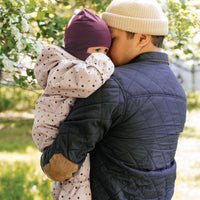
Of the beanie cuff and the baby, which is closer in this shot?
the baby

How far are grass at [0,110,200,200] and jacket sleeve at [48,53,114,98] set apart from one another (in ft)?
8.65

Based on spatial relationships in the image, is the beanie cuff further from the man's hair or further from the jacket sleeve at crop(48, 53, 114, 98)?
the jacket sleeve at crop(48, 53, 114, 98)

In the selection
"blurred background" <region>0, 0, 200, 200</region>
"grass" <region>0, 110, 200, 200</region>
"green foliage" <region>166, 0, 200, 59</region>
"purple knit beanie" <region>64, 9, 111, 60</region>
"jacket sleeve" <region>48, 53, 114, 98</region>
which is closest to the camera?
"jacket sleeve" <region>48, 53, 114, 98</region>

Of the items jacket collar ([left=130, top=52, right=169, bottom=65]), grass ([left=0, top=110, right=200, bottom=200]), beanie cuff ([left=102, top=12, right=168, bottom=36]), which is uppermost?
beanie cuff ([left=102, top=12, right=168, bottom=36])

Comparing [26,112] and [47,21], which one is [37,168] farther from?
[26,112]

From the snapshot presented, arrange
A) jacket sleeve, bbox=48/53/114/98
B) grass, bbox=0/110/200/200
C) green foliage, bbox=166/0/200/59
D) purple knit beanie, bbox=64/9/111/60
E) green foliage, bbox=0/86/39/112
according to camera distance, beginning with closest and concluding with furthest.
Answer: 1. jacket sleeve, bbox=48/53/114/98
2. purple knit beanie, bbox=64/9/111/60
3. green foliage, bbox=166/0/200/59
4. grass, bbox=0/110/200/200
5. green foliage, bbox=0/86/39/112

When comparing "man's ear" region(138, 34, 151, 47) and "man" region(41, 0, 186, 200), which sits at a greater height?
"man's ear" region(138, 34, 151, 47)

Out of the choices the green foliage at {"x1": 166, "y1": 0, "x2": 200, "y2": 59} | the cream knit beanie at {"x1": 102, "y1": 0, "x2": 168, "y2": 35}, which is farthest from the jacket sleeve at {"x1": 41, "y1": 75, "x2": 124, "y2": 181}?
the green foliage at {"x1": 166, "y1": 0, "x2": 200, "y2": 59}

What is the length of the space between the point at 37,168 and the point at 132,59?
4132 mm

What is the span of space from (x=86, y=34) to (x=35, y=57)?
1.06m

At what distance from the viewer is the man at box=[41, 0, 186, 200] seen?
1361 millimetres

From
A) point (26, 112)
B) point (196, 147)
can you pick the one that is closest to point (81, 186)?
point (196, 147)

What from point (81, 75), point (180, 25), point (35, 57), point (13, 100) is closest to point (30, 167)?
point (35, 57)

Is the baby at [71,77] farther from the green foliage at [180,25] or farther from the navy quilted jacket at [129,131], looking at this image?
the green foliage at [180,25]
